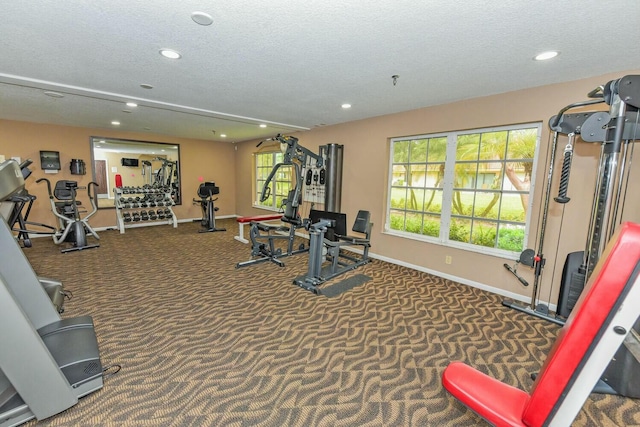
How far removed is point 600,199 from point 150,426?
11.6ft

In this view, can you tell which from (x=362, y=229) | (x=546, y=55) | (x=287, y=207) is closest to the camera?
(x=546, y=55)

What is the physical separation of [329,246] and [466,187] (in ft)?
6.88

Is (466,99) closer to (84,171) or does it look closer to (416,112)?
(416,112)

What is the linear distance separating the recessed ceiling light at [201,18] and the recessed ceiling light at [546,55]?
2594 mm

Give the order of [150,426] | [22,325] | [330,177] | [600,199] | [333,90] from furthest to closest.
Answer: [330,177]
[333,90]
[600,199]
[150,426]
[22,325]

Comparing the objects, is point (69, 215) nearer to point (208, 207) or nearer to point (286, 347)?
point (208, 207)

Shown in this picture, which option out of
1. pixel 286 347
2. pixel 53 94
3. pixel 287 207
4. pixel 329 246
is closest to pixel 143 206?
pixel 53 94

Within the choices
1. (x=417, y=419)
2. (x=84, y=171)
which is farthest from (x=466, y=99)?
(x=84, y=171)

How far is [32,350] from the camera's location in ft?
4.84

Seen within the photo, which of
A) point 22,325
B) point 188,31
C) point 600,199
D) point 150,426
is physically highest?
point 188,31

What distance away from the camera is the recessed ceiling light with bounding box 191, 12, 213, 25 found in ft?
5.83

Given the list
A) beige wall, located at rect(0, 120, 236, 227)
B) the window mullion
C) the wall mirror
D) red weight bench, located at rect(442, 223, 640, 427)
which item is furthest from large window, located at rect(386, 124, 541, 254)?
the wall mirror

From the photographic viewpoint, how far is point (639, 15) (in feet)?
5.50

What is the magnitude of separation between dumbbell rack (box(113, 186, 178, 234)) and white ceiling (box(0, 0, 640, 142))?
3110mm
